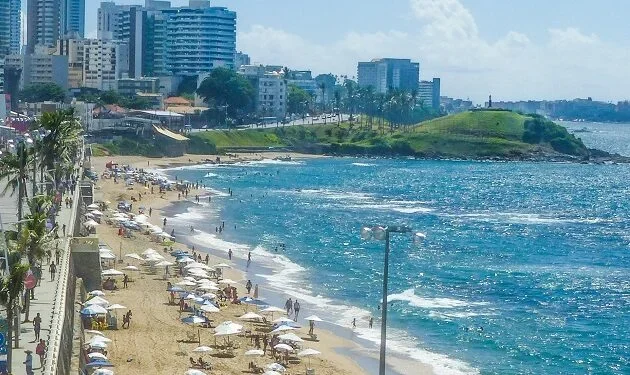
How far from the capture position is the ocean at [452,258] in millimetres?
47875

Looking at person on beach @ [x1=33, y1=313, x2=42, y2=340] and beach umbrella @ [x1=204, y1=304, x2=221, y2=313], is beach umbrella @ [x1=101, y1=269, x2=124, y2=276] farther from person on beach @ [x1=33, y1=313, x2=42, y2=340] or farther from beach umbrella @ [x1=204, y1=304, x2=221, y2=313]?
person on beach @ [x1=33, y1=313, x2=42, y2=340]

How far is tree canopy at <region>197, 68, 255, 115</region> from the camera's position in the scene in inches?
7577

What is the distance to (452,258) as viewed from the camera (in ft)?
241

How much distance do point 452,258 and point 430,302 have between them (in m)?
17.9

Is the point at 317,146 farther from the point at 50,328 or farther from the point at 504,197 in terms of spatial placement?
the point at 50,328

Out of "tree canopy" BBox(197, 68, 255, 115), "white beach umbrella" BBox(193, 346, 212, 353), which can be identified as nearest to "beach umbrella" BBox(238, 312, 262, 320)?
"white beach umbrella" BBox(193, 346, 212, 353)

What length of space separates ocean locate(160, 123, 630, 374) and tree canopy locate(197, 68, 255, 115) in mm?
48387

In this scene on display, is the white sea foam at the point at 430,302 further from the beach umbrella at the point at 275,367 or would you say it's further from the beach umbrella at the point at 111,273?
the beach umbrella at the point at 275,367

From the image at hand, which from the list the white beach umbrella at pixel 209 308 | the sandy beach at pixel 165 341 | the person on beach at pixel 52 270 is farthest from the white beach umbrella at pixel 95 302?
the white beach umbrella at pixel 209 308

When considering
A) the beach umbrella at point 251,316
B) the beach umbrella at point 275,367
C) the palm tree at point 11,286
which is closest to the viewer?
the palm tree at point 11,286

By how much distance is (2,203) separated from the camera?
62844 mm

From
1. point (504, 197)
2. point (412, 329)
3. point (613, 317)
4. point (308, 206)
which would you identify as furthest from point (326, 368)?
point (504, 197)

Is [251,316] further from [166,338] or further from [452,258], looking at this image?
[452,258]

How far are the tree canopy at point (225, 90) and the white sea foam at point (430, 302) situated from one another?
137910 millimetres
